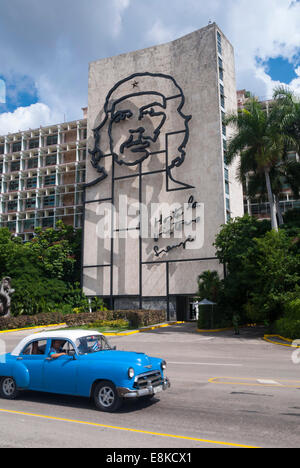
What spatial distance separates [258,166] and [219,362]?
1832cm

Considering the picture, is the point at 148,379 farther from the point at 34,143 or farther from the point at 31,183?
the point at 34,143

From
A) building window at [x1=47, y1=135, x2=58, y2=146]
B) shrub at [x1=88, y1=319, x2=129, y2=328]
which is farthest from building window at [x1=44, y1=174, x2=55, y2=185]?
shrub at [x1=88, y1=319, x2=129, y2=328]

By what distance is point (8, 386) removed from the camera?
975 cm

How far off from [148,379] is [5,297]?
3400cm

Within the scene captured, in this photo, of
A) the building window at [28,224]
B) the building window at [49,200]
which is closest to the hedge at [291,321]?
the building window at [49,200]

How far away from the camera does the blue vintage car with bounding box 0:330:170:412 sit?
26.9 feet

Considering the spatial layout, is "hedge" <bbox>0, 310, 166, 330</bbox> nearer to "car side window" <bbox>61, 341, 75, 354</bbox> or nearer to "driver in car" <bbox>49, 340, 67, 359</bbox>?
"driver in car" <bbox>49, 340, 67, 359</bbox>

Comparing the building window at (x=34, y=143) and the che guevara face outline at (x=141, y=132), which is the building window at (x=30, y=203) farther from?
the che guevara face outline at (x=141, y=132)

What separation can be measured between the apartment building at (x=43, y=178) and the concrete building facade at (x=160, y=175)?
2623cm

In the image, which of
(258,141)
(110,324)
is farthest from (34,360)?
(110,324)

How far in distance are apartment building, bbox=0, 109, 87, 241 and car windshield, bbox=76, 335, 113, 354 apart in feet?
207

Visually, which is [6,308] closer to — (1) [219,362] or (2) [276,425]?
(1) [219,362]

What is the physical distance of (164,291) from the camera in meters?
40.9
